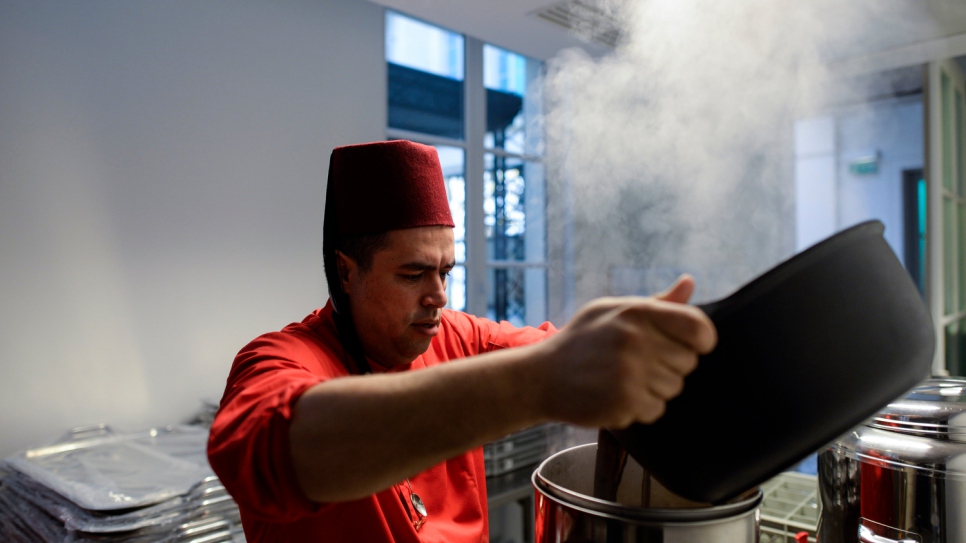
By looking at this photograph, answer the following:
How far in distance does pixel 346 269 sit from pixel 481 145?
8.67ft

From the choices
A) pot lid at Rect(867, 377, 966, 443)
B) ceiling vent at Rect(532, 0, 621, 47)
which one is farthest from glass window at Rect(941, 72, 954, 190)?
pot lid at Rect(867, 377, 966, 443)

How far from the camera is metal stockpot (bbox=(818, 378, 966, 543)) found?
876mm

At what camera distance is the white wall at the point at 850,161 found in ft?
20.3

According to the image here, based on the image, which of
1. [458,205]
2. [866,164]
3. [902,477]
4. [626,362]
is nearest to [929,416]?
[902,477]

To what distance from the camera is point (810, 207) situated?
6734mm

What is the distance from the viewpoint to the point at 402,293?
1.18m

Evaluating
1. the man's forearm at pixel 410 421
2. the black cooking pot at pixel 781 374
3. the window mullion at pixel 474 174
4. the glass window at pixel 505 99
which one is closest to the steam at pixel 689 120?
the glass window at pixel 505 99

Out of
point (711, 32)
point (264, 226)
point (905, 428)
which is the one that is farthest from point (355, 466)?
point (264, 226)

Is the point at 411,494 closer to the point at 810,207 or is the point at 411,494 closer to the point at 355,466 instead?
the point at 355,466

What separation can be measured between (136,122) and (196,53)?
15.4 inches

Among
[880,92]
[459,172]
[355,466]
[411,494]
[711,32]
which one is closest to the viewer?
[355,466]

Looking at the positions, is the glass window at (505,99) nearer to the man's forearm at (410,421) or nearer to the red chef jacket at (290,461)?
the red chef jacket at (290,461)

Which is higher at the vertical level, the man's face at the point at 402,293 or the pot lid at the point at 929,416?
the man's face at the point at 402,293

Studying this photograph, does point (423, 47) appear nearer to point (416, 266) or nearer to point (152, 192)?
point (152, 192)
